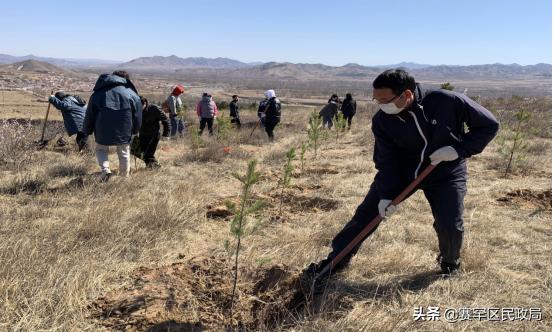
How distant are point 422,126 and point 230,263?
67.1 inches

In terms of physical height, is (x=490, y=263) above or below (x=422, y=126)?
below

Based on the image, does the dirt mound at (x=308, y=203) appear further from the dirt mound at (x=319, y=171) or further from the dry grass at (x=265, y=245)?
the dirt mound at (x=319, y=171)

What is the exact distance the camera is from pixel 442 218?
3.06m

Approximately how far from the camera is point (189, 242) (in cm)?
396

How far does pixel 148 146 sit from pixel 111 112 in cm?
140

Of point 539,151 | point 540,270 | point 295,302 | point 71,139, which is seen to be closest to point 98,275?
point 295,302

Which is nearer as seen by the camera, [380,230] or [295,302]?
[295,302]

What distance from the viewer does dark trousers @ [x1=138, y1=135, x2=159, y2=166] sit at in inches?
262

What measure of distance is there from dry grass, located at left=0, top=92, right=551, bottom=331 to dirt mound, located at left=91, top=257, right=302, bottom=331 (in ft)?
0.41

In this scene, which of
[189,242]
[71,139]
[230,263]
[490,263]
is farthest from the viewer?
[71,139]

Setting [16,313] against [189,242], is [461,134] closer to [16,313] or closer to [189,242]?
[189,242]

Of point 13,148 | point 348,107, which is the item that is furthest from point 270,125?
point 13,148

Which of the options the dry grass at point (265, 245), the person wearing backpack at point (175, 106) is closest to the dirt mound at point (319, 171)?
the dry grass at point (265, 245)

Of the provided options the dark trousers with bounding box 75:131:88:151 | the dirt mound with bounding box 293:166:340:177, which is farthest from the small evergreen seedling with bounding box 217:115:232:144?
the dark trousers with bounding box 75:131:88:151
